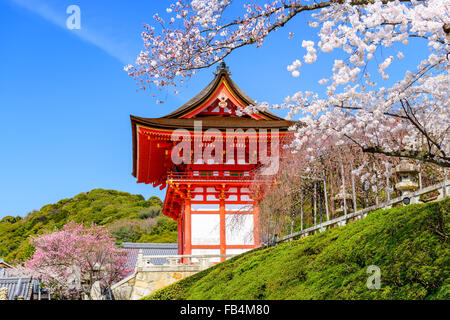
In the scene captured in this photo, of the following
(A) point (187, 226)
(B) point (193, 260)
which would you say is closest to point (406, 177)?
(A) point (187, 226)

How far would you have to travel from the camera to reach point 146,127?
1912cm

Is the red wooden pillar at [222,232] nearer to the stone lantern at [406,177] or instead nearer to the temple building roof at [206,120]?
the temple building roof at [206,120]

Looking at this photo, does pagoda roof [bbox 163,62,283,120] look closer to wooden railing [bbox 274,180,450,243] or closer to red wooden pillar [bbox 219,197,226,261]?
red wooden pillar [bbox 219,197,226,261]

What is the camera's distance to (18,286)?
1089 inches

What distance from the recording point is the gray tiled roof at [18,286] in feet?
88.7

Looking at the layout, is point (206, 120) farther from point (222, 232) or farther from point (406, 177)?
point (406, 177)

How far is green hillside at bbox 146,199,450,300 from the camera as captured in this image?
23.2ft

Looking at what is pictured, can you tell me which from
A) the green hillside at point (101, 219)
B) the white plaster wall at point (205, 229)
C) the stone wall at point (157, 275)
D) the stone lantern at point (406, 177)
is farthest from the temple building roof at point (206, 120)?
the green hillside at point (101, 219)

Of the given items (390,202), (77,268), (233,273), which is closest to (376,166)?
(390,202)

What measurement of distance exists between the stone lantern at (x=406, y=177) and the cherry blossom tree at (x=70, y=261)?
56.4 feet

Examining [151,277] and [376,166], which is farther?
[151,277]
